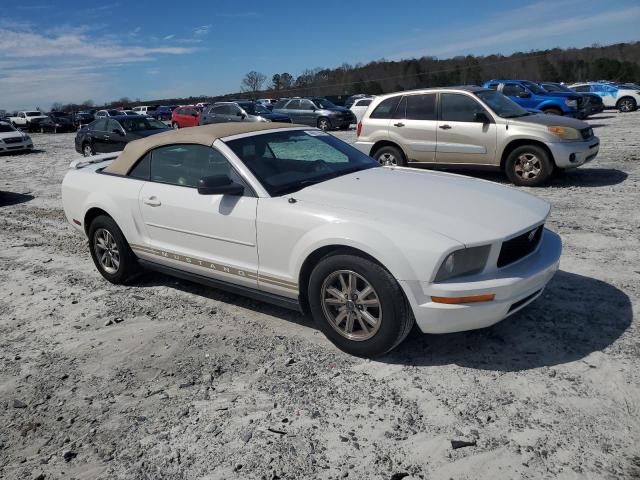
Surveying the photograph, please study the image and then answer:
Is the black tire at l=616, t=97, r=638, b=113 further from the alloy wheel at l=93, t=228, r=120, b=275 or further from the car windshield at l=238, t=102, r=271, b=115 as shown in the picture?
the alloy wheel at l=93, t=228, r=120, b=275

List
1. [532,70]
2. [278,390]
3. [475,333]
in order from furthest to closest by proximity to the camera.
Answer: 1. [532,70]
2. [475,333]
3. [278,390]

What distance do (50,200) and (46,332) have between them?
6846 mm

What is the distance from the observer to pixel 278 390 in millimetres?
3217

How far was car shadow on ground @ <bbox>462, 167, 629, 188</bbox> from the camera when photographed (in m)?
8.76

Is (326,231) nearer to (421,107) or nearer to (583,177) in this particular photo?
(421,107)

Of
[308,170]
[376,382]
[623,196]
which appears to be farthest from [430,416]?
[623,196]

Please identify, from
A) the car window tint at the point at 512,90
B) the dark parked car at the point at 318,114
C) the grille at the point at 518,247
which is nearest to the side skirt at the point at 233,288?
the grille at the point at 518,247

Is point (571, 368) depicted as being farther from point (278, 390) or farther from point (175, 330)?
point (175, 330)

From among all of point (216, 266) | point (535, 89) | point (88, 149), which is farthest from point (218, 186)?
point (535, 89)

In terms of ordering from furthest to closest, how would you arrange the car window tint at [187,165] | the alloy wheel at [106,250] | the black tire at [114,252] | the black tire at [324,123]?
the black tire at [324,123], the alloy wheel at [106,250], the black tire at [114,252], the car window tint at [187,165]

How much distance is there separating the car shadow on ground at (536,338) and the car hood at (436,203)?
0.83m

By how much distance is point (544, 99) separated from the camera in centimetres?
1855

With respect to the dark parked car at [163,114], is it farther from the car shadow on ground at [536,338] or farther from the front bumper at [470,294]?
the front bumper at [470,294]

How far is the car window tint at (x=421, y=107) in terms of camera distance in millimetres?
9266
